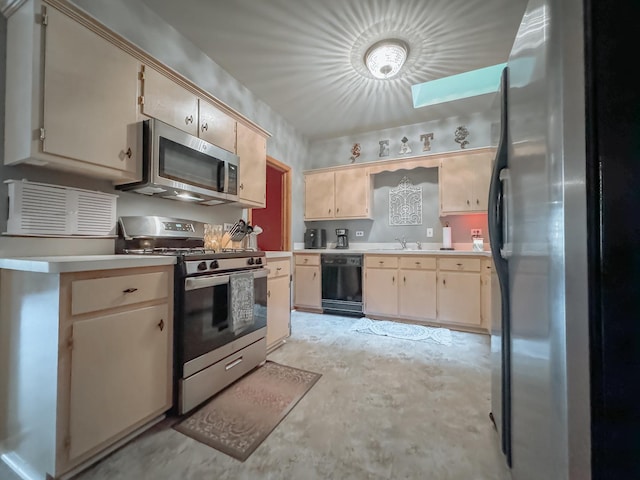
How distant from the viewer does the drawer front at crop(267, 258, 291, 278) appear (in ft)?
8.24

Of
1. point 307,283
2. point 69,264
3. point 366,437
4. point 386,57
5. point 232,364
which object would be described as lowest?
point 366,437

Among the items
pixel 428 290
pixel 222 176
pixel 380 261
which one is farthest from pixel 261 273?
pixel 428 290

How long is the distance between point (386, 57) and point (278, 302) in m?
2.49

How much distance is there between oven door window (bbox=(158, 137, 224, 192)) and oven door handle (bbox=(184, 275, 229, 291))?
740mm

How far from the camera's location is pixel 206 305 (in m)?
1.69

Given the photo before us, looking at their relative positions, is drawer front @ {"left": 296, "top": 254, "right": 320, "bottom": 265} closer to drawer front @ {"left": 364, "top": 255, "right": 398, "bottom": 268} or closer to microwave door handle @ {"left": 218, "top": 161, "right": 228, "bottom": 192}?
drawer front @ {"left": 364, "top": 255, "right": 398, "bottom": 268}

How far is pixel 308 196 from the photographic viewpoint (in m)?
4.31

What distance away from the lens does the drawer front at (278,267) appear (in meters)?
2.51

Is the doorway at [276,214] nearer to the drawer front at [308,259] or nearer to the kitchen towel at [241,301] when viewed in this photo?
the drawer front at [308,259]

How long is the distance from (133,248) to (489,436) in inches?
92.8

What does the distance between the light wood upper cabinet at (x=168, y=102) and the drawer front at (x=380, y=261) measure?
8.08 feet

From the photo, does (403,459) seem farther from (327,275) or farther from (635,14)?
(327,275)

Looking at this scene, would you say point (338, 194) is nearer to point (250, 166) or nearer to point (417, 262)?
point (417, 262)

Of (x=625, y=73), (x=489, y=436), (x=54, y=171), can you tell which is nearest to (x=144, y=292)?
(x=54, y=171)
